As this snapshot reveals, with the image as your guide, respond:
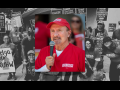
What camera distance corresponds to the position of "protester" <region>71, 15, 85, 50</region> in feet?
12.2

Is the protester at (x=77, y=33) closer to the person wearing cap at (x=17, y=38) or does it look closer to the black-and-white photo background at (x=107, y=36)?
the black-and-white photo background at (x=107, y=36)

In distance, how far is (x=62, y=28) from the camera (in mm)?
3639

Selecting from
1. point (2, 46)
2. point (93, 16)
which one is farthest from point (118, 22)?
point (2, 46)

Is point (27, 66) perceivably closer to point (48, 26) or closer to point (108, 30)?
point (48, 26)

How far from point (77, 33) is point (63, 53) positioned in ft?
2.05

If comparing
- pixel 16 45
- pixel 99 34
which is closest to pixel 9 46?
pixel 16 45

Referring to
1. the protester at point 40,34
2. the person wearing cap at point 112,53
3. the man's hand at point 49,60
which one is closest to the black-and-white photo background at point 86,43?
the person wearing cap at point 112,53

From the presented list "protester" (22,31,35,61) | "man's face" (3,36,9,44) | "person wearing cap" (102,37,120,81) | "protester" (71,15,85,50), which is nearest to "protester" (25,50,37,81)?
"protester" (22,31,35,61)

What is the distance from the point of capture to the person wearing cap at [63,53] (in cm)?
364

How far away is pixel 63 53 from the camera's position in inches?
145

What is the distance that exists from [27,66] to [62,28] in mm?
1383

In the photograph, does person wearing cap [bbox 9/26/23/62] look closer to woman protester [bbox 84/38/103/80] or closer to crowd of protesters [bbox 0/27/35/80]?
crowd of protesters [bbox 0/27/35/80]

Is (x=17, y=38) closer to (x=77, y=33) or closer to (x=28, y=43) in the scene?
(x=28, y=43)

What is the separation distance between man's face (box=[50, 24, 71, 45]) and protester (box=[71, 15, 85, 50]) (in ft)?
0.57
